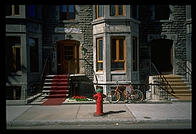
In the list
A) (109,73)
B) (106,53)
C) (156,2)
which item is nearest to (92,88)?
(109,73)

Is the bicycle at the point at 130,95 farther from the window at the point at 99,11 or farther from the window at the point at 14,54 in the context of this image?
the window at the point at 14,54

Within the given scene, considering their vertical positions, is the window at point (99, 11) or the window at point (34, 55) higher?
the window at point (99, 11)

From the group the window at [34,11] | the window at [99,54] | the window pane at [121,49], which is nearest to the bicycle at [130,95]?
the window pane at [121,49]

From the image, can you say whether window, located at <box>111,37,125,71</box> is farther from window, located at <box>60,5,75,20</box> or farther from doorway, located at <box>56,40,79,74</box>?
window, located at <box>60,5,75,20</box>

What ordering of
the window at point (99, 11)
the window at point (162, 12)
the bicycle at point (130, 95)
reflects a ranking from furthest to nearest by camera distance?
the window at point (162, 12), the window at point (99, 11), the bicycle at point (130, 95)

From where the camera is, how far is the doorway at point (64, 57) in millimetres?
12758

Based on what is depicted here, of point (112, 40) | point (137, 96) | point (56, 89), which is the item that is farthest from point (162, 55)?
point (56, 89)

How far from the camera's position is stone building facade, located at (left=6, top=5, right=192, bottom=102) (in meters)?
11.1

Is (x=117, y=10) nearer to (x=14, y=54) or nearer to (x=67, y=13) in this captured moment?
(x=67, y=13)

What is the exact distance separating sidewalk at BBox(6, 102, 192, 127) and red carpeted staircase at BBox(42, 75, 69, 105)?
126cm

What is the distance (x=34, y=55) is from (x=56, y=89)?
10.6 feet

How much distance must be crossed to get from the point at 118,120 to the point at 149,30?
8574 millimetres

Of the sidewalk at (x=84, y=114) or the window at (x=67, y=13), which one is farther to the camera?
the window at (x=67, y=13)

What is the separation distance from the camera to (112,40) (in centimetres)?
1113
